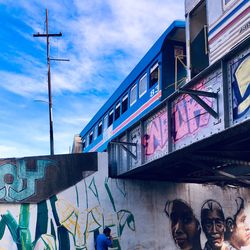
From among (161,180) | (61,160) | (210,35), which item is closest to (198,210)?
(161,180)

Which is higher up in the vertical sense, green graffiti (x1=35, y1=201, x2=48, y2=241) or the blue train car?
the blue train car

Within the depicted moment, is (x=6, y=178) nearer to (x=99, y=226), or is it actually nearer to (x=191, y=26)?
(x=99, y=226)

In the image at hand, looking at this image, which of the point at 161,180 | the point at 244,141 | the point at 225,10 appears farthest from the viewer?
the point at 161,180

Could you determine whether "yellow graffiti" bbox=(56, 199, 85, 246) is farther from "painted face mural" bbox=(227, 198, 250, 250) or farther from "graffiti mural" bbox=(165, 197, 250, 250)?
"painted face mural" bbox=(227, 198, 250, 250)

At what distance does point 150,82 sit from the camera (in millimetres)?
14445

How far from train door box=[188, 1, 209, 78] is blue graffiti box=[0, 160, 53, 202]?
639 cm

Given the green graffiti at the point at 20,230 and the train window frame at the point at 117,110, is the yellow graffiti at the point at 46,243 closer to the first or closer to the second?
the green graffiti at the point at 20,230

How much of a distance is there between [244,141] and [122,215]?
224 inches

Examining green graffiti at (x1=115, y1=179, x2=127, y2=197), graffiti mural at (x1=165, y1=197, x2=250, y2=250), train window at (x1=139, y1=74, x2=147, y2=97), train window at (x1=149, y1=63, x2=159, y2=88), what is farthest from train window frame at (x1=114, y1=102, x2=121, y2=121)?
graffiti mural at (x1=165, y1=197, x2=250, y2=250)

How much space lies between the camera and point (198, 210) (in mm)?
16250

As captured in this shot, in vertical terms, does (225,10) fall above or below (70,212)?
above

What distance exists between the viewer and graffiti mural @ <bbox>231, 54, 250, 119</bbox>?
8.01 m

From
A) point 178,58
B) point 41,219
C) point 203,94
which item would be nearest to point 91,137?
point 41,219

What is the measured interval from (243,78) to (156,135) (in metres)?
4.33
